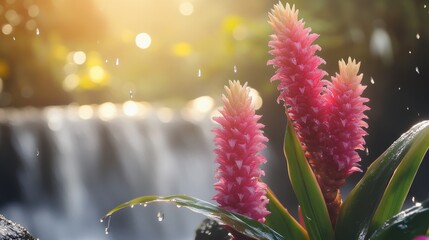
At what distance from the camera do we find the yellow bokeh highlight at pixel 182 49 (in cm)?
1111

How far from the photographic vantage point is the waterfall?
7.30 m

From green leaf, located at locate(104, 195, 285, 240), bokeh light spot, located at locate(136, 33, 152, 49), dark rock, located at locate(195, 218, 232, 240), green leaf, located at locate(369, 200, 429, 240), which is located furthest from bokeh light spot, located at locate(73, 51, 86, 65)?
green leaf, located at locate(369, 200, 429, 240)

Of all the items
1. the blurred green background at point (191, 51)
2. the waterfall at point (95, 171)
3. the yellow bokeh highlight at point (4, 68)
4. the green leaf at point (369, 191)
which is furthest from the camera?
the yellow bokeh highlight at point (4, 68)

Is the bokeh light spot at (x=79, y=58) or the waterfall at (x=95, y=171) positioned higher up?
the bokeh light spot at (x=79, y=58)

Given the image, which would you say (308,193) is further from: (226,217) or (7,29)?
(7,29)

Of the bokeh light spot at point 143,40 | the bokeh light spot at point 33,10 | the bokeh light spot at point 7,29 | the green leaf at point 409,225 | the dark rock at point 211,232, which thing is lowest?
the green leaf at point 409,225

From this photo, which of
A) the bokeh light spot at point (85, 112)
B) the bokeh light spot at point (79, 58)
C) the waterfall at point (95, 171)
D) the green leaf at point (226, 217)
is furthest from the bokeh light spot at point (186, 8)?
the green leaf at point (226, 217)

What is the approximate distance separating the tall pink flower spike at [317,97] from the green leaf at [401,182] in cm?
20

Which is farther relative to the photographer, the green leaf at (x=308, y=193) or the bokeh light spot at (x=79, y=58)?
the bokeh light spot at (x=79, y=58)

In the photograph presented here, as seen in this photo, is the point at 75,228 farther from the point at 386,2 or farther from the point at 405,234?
the point at 405,234

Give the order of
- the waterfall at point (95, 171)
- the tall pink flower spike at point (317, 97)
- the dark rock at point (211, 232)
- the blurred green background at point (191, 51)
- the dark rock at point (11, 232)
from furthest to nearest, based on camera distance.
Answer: the blurred green background at point (191, 51) → the waterfall at point (95, 171) → the dark rock at point (211, 232) → the dark rock at point (11, 232) → the tall pink flower spike at point (317, 97)

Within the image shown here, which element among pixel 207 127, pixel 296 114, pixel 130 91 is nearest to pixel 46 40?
pixel 130 91

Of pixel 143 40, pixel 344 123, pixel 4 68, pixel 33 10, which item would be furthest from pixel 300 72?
pixel 143 40

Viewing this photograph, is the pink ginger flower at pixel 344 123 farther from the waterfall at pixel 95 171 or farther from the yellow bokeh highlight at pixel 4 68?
the yellow bokeh highlight at pixel 4 68
